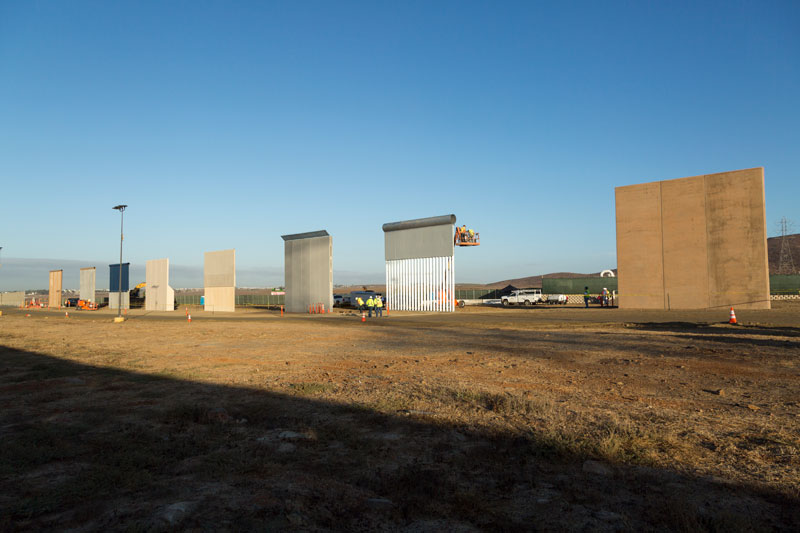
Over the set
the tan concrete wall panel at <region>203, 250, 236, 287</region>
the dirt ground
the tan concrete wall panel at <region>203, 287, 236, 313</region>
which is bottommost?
the dirt ground

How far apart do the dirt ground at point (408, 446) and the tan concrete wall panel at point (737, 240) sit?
92.4 feet

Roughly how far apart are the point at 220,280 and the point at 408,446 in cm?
4559

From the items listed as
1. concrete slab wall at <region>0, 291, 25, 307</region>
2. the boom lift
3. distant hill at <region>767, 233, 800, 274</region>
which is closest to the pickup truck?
the boom lift

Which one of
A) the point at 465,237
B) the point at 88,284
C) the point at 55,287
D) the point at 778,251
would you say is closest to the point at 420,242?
the point at 465,237

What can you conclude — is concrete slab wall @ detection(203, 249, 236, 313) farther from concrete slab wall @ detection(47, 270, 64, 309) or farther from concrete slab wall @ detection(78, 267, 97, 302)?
concrete slab wall @ detection(47, 270, 64, 309)

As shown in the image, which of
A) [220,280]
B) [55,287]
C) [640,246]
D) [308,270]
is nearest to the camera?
[640,246]

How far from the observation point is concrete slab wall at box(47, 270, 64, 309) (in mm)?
65812

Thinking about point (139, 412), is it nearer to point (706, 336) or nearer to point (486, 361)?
point (486, 361)

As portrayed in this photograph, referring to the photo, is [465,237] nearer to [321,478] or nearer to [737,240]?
[737,240]

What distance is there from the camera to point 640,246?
39.8 m

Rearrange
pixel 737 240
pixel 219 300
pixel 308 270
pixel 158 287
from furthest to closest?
pixel 158 287, pixel 219 300, pixel 308 270, pixel 737 240

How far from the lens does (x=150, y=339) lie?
1983cm

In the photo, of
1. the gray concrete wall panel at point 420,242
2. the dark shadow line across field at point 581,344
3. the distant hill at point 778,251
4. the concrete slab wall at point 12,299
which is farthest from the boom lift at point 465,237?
the distant hill at point 778,251

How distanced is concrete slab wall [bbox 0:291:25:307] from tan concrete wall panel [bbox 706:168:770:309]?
3687 inches
